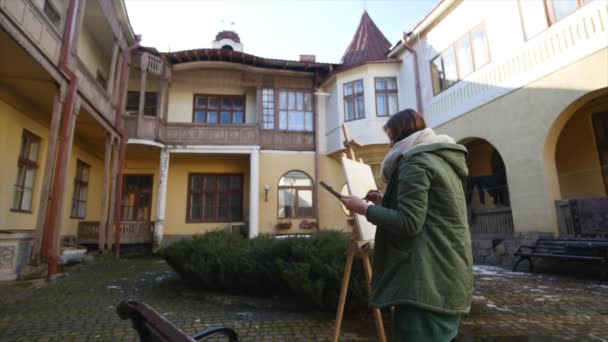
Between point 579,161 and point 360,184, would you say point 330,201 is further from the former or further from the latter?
point 360,184

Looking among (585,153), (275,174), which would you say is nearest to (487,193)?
(585,153)

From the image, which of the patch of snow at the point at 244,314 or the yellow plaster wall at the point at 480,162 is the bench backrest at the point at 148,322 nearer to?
the patch of snow at the point at 244,314

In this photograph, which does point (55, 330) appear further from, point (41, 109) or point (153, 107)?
point (153, 107)

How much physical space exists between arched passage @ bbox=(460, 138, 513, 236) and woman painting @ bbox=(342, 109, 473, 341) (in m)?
9.36

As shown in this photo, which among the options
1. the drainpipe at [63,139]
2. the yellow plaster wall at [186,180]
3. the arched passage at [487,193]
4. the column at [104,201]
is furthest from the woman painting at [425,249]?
the yellow plaster wall at [186,180]

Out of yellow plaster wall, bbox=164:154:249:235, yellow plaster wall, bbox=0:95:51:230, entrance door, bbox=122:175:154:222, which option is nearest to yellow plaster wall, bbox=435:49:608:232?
yellow plaster wall, bbox=164:154:249:235

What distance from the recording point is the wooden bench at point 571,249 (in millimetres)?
6264

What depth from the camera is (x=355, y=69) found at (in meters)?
14.4

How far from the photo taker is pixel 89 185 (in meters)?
13.7

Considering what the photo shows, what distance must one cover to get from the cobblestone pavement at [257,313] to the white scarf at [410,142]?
2398 mm

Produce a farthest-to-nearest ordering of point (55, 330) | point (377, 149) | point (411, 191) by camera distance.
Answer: point (377, 149) < point (55, 330) < point (411, 191)

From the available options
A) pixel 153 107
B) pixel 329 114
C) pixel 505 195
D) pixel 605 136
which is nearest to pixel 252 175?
pixel 329 114

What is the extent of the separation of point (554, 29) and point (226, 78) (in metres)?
12.3

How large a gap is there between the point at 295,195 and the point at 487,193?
25.9 feet
